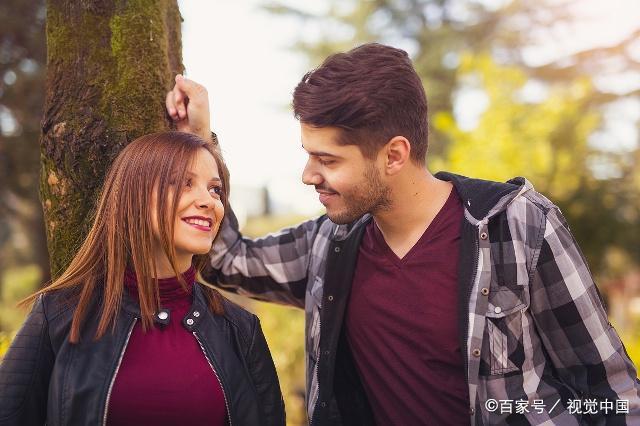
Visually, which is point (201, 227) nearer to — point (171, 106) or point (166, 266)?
point (166, 266)

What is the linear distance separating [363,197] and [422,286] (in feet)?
1.38

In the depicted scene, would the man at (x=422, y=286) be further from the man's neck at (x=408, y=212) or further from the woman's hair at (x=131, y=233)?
the woman's hair at (x=131, y=233)

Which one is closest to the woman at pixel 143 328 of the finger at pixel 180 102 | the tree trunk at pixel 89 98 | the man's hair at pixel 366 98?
the tree trunk at pixel 89 98

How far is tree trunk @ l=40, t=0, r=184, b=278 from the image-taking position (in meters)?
2.50

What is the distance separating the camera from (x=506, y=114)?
10.5 meters

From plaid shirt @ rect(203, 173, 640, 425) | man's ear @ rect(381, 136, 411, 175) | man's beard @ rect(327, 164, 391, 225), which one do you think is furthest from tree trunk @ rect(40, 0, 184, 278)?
plaid shirt @ rect(203, 173, 640, 425)

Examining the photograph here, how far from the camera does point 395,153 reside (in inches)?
105

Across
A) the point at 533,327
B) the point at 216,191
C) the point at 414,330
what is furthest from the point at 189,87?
the point at 533,327

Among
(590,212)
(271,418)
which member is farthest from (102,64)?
(590,212)

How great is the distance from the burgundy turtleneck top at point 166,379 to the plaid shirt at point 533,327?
0.96 metres

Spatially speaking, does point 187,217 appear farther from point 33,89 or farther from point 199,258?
point 33,89

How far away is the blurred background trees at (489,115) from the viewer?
10.8 meters

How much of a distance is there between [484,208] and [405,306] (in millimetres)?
496

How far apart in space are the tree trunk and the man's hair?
635 millimetres
